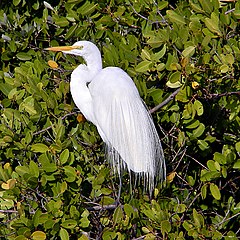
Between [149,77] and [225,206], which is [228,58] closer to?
[149,77]

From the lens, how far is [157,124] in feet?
8.07

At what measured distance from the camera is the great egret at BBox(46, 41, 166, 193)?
2404mm

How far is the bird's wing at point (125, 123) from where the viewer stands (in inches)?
94.4

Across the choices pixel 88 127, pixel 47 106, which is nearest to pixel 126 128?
pixel 88 127

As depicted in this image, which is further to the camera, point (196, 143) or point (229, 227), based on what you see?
point (229, 227)

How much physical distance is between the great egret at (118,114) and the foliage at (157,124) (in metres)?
0.04

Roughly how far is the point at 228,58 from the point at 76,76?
0.62 metres

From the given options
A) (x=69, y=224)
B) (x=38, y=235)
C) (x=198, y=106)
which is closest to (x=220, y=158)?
(x=198, y=106)

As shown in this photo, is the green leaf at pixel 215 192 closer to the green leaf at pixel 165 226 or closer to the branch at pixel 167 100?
the green leaf at pixel 165 226

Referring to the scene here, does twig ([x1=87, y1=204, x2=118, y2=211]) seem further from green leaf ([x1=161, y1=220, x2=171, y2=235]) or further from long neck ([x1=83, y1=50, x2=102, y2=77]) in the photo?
long neck ([x1=83, y1=50, x2=102, y2=77])

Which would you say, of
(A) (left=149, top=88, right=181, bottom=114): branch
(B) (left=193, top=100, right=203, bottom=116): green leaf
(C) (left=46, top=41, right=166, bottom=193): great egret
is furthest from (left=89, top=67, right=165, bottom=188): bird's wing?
(B) (left=193, top=100, right=203, bottom=116): green leaf

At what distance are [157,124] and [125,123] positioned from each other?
0.13m

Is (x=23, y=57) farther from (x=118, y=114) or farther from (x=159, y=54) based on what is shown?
(x=159, y=54)

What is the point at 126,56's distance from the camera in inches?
97.3
